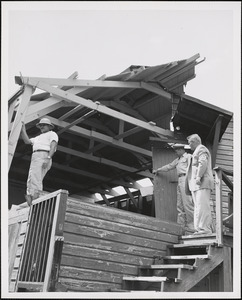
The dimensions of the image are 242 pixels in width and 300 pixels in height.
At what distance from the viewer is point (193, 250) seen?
7477mm

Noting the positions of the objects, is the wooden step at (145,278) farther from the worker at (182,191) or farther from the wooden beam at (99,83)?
the wooden beam at (99,83)

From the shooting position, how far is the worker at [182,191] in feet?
28.6

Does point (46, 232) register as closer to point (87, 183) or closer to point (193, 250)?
point (193, 250)

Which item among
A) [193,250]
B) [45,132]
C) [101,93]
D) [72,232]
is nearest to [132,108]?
[101,93]

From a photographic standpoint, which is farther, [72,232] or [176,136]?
[176,136]

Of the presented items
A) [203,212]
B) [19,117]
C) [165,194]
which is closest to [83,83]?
[19,117]

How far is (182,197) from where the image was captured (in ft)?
29.0

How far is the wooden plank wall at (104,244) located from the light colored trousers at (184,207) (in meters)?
1.32

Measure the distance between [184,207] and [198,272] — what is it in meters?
2.51

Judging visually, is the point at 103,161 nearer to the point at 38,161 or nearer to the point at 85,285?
the point at 38,161

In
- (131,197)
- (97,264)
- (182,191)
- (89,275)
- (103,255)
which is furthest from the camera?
(131,197)

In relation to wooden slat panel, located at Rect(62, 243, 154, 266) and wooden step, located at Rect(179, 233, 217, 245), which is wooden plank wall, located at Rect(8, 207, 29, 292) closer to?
wooden slat panel, located at Rect(62, 243, 154, 266)

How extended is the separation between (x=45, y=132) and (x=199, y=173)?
9.15 feet

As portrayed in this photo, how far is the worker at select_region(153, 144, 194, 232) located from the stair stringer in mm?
1941
